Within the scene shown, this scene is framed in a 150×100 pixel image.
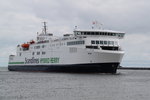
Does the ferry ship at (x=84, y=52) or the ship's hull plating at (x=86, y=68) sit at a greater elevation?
the ferry ship at (x=84, y=52)

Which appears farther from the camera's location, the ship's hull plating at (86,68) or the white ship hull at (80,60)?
the ship's hull plating at (86,68)

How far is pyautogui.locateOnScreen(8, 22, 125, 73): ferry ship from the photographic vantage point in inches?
2224

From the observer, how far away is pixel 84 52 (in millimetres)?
57438

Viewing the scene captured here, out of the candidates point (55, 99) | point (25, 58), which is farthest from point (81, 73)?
point (55, 99)

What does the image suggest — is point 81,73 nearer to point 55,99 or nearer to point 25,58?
point 25,58

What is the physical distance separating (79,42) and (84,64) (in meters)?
4.28

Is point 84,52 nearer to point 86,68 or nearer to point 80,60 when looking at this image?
point 80,60

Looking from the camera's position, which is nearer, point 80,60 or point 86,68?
point 86,68

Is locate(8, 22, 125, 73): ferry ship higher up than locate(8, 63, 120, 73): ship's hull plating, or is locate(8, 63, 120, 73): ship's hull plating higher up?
locate(8, 22, 125, 73): ferry ship

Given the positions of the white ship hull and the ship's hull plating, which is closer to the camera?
the white ship hull

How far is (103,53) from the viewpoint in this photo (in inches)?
2206

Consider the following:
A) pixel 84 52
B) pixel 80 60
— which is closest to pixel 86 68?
pixel 80 60

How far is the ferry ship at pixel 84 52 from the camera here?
185 feet

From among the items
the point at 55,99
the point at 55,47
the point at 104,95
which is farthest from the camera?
the point at 55,47
